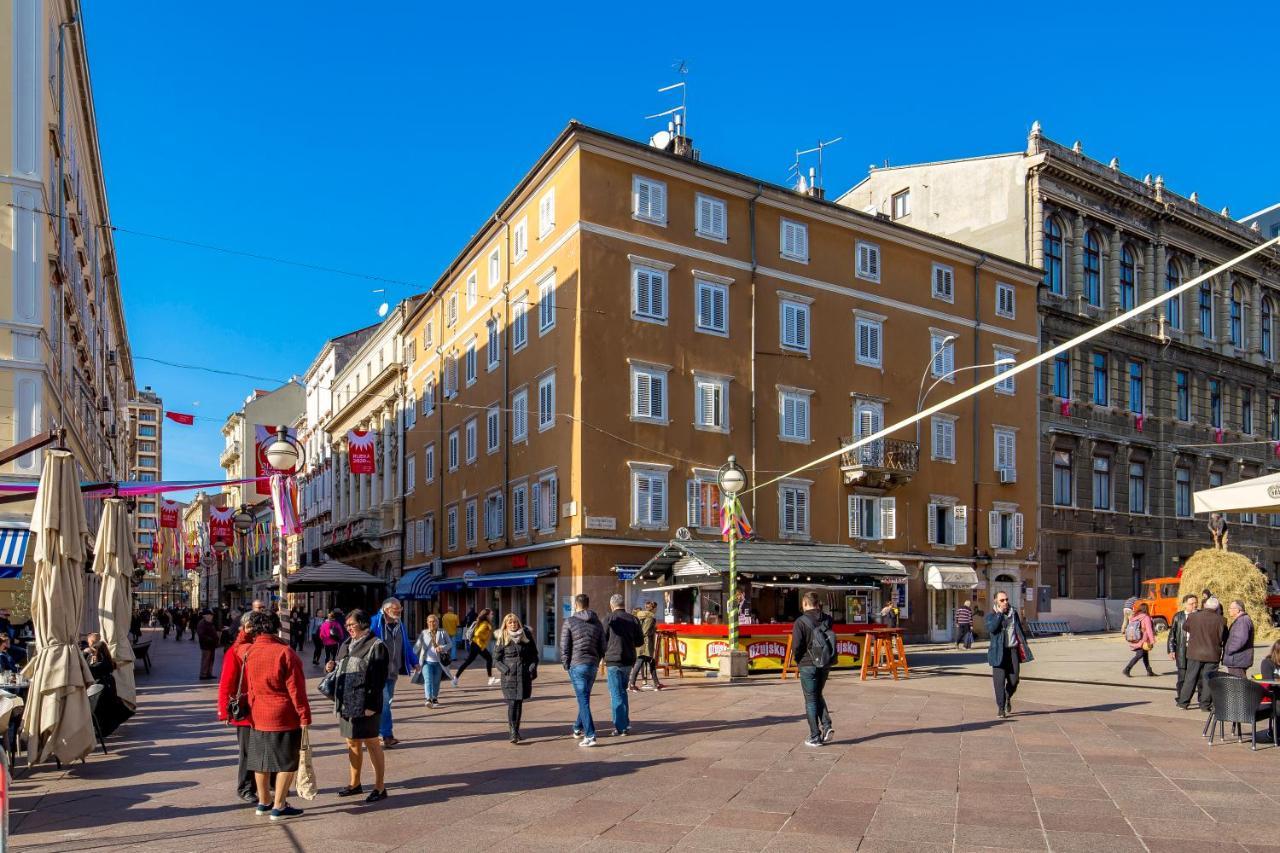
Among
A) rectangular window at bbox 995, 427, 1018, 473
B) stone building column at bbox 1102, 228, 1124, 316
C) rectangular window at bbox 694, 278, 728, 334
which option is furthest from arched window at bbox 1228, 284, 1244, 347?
rectangular window at bbox 694, 278, 728, 334

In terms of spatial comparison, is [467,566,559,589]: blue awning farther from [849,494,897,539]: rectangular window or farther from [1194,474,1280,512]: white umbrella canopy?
[1194,474,1280,512]: white umbrella canopy

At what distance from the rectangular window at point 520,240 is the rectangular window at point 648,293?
4471mm

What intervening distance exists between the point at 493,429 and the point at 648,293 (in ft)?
26.3

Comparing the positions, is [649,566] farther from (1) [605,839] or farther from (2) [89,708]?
(1) [605,839]

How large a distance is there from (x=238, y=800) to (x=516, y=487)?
25008 mm

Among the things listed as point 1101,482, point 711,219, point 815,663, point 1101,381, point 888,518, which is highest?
point 711,219

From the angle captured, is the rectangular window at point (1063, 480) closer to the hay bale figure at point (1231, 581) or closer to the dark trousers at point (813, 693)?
the hay bale figure at point (1231, 581)

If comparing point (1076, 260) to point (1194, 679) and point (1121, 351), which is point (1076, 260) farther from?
point (1194, 679)

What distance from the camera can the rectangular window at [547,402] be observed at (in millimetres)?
32000

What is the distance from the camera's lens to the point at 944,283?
3956cm

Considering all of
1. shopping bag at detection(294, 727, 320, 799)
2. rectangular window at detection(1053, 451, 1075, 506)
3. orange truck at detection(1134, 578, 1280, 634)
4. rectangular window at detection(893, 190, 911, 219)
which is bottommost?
orange truck at detection(1134, 578, 1280, 634)

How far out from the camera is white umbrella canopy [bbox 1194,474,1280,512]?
14.6 metres

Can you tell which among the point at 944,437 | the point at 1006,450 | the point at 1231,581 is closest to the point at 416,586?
the point at 944,437

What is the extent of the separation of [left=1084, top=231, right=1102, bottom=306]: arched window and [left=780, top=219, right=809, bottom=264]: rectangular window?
1519 centimetres
